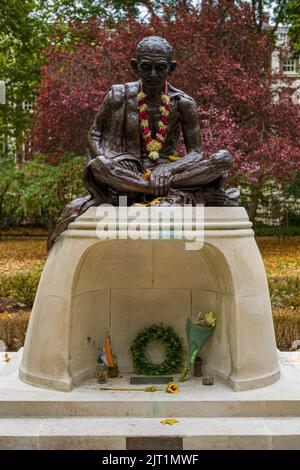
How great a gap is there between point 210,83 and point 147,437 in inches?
481

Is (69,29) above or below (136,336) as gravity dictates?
above

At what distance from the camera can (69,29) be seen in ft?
62.8

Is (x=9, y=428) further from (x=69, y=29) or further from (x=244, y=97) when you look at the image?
(x=69, y=29)

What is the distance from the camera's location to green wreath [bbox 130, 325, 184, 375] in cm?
554

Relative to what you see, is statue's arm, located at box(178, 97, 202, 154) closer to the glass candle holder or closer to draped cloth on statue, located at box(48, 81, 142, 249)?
draped cloth on statue, located at box(48, 81, 142, 249)

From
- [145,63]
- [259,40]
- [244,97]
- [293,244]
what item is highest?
[259,40]

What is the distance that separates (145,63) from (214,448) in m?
3.27

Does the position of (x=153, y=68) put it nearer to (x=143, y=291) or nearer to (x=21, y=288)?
(x=143, y=291)

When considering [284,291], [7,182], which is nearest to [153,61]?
[284,291]

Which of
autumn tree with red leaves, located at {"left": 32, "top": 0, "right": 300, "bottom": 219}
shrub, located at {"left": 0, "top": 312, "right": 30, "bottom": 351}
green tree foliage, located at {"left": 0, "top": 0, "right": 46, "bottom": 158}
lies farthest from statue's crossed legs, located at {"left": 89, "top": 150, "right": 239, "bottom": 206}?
green tree foliage, located at {"left": 0, "top": 0, "right": 46, "bottom": 158}

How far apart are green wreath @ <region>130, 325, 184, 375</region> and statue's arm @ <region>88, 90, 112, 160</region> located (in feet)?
5.94

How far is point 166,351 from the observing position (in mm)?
5648
